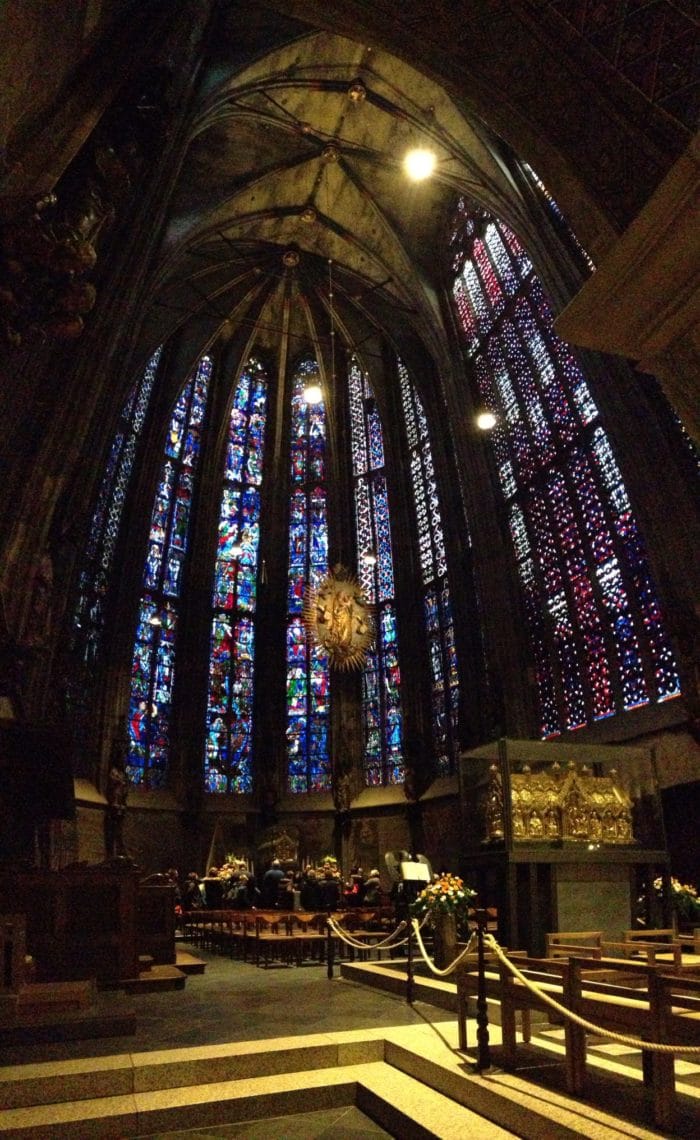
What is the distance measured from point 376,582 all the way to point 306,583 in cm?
204

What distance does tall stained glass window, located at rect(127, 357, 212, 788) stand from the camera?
19.5 meters

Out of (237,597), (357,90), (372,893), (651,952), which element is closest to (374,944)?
(651,952)

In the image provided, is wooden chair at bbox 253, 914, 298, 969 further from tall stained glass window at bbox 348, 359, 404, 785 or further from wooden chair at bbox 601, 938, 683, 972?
tall stained glass window at bbox 348, 359, 404, 785

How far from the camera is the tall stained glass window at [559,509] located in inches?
521

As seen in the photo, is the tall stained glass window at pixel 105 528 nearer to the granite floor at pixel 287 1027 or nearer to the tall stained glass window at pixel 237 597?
the tall stained glass window at pixel 237 597

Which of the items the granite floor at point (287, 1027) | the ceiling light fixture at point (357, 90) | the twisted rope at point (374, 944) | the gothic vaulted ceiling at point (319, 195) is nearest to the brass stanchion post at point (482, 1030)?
the granite floor at point (287, 1027)

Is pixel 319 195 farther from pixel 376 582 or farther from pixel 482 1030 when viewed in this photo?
pixel 482 1030

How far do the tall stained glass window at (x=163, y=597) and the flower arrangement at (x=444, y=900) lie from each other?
534 inches

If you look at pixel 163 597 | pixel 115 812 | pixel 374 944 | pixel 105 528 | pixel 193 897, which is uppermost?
pixel 105 528

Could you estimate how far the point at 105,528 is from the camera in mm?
18625

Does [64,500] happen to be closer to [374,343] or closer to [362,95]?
[362,95]

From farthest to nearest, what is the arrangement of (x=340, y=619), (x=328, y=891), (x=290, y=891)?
(x=290, y=891) → (x=328, y=891) → (x=340, y=619)

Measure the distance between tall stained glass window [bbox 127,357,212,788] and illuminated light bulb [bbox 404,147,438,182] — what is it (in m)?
8.16

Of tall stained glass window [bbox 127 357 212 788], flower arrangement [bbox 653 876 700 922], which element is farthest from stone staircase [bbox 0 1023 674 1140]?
tall stained glass window [bbox 127 357 212 788]
